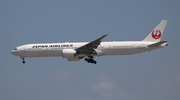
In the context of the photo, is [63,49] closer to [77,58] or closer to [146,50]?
[77,58]

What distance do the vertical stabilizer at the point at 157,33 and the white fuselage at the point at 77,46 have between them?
2183 mm

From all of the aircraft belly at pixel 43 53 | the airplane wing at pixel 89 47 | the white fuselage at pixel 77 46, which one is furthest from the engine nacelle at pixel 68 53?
the aircraft belly at pixel 43 53

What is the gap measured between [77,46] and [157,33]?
1109cm

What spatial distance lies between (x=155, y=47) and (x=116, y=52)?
507 centimetres

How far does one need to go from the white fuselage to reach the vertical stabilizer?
2.18 meters

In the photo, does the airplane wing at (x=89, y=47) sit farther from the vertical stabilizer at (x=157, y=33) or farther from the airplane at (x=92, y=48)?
the vertical stabilizer at (x=157, y=33)

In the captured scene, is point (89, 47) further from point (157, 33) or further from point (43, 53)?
point (157, 33)

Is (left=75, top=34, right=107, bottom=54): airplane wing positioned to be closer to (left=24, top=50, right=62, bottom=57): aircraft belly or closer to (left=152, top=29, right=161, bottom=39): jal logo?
(left=24, top=50, right=62, bottom=57): aircraft belly

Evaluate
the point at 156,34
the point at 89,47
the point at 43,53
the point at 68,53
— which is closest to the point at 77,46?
the point at 89,47

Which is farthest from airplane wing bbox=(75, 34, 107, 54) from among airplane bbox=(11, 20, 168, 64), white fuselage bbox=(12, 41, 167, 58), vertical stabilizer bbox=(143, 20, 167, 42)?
vertical stabilizer bbox=(143, 20, 167, 42)

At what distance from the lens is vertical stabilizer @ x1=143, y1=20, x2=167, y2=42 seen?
62.7m

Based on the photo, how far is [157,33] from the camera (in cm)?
6338

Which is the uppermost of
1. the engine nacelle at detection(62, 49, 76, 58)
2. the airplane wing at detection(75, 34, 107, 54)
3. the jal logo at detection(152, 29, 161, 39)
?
the jal logo at detection(152, 29, 161, 39)

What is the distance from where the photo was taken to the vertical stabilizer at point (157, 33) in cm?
6269
